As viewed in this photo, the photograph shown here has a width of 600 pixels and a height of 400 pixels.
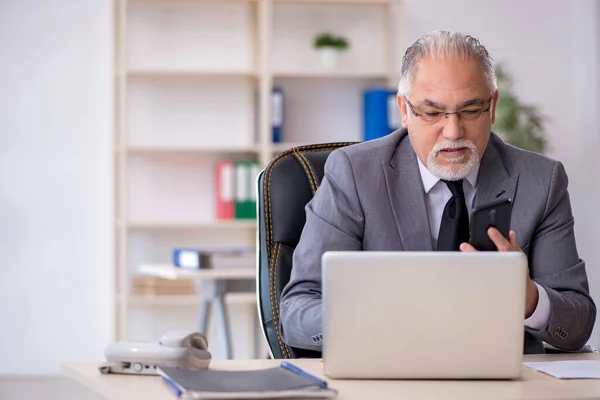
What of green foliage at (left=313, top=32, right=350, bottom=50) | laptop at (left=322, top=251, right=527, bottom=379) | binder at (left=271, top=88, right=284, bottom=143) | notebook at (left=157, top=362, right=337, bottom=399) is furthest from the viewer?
green foliage at (left=313, top=32, right=350, bottom=50)

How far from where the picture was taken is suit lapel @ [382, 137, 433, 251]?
188 centimetres

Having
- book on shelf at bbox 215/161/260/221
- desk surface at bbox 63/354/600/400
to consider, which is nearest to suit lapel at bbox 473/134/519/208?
desk surface at bbox 63/354/600/400

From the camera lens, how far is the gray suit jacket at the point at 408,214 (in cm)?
185

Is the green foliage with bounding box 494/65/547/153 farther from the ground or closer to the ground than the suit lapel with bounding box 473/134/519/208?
farther from the ground

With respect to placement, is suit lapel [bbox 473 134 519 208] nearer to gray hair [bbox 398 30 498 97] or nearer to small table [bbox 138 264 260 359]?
gray hair [bbox 398 30 498 97]

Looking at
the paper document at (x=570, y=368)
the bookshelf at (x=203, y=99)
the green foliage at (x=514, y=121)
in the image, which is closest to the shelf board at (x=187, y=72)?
the bookshelf at (x=203, y=99)

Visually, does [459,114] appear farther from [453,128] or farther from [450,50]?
[450,50]

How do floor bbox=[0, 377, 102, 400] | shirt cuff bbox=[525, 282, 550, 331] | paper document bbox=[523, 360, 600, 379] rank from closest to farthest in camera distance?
paper document bbox=[523, 360, 600, 379], shirt cuff bbox=[525, 282, 550, 331], floor bbox=[0, 377, 102, 400]

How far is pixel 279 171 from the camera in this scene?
80.7 inches

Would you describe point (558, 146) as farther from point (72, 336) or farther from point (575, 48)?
point (72, 336)

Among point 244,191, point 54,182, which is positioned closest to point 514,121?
point 244,191

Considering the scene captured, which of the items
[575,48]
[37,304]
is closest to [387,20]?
[575,48]

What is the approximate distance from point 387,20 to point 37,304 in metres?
2.46

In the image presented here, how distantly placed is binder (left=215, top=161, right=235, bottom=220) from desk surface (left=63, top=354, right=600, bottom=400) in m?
3.45
